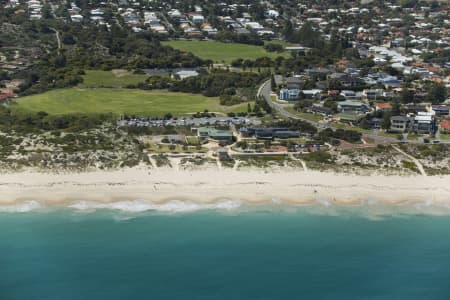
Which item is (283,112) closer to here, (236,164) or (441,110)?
(441,110)

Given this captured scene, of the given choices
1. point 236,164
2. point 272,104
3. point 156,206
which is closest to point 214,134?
point 236,164

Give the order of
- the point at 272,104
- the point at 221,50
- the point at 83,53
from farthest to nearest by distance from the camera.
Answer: the point at 221,50
the point at 83,53
the point at 272,104

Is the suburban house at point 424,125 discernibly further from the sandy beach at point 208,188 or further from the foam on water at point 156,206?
the foam on water at point 156,206

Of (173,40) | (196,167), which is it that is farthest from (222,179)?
(173,40)

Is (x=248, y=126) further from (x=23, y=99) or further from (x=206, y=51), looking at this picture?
(x=206, y=51)

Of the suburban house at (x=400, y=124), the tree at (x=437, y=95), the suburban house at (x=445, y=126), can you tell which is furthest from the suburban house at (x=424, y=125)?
the tree at (x=437, y=95)

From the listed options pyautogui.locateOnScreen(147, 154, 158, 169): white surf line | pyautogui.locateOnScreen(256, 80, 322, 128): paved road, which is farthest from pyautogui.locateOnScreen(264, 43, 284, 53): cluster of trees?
pyautogui.locateOnScreen(147, 154, 158, 169): white surf line

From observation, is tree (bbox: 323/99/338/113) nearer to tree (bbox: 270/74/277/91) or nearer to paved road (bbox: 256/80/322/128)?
paved road (bbox: 256/80/322/128)

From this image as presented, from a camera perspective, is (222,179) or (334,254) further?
(222,179)
